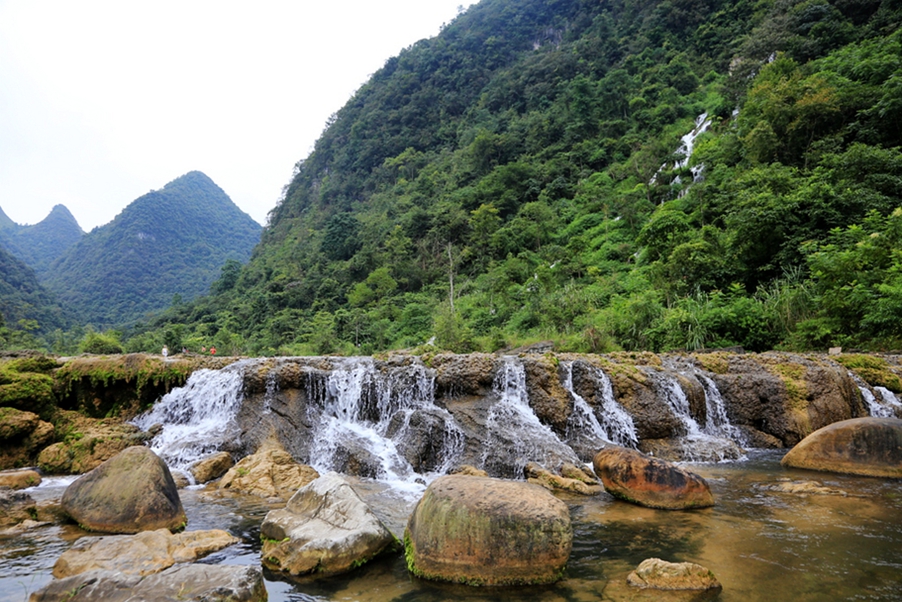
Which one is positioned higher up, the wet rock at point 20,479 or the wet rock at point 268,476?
the wet rock at point 20,479

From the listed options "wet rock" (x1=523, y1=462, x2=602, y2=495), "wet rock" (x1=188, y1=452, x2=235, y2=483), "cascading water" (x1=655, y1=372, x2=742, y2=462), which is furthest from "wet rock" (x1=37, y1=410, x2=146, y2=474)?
"cascading water" (x1=655, y1=372, x2=742, y2=462)

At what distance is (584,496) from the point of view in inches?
272

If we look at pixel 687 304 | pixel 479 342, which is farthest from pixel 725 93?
pixel 479 342

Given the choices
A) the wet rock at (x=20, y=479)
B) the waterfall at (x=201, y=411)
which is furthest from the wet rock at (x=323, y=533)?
the wet rock at (x=20, y=479)

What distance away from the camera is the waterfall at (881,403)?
10469mm

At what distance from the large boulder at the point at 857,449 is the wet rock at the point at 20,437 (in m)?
14.1

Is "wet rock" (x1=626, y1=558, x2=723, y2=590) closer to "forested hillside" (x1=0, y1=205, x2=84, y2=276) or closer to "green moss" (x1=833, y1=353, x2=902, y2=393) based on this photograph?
"green moss" (x1=833, y1=353, x2=902, y2=393)

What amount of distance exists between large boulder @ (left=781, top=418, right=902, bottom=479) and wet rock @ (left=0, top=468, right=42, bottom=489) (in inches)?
511

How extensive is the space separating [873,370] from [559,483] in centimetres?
947

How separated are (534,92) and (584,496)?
56599 mm

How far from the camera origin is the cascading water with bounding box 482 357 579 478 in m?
8.49

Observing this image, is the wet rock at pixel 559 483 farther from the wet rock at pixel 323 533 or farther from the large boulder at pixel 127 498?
the large boulder at pixel 127 498

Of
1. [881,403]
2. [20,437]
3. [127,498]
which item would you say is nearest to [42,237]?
[20,437]

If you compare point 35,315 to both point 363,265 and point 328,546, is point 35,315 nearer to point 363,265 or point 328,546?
point 363,265
